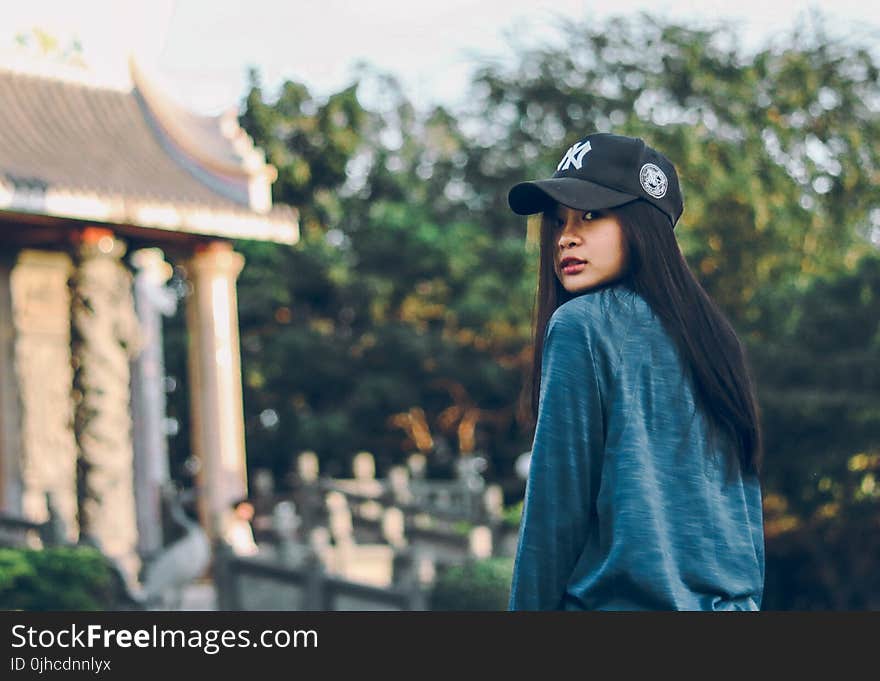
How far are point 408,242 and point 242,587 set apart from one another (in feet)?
35.5

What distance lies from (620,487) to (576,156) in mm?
631

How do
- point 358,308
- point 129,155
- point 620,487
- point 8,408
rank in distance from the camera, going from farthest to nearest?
point 358,308
point 129,155
point 8,408
point 620,487

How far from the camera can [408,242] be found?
22469 mm

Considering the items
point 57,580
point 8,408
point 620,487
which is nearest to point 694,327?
point 620,487

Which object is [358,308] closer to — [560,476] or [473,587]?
[473,587]

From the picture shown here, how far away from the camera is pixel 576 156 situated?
2.53 meters

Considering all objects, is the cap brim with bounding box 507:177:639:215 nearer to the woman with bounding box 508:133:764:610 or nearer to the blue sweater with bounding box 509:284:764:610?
the woman with bounding box 508:133:764:610

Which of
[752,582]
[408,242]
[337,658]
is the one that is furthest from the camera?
[408,242]

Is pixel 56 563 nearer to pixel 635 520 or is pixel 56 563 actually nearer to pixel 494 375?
pixel 635 520

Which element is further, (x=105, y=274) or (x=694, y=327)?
(x=105, y=274)

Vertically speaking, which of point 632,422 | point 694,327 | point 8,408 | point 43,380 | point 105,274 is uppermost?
point 105,274

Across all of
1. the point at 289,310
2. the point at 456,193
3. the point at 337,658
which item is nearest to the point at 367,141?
the point at 456,193

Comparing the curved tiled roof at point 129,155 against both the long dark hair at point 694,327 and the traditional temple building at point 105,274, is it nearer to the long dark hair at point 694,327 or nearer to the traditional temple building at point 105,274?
the traditional temple building at point 105,274

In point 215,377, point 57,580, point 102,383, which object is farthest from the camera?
point 215,377
